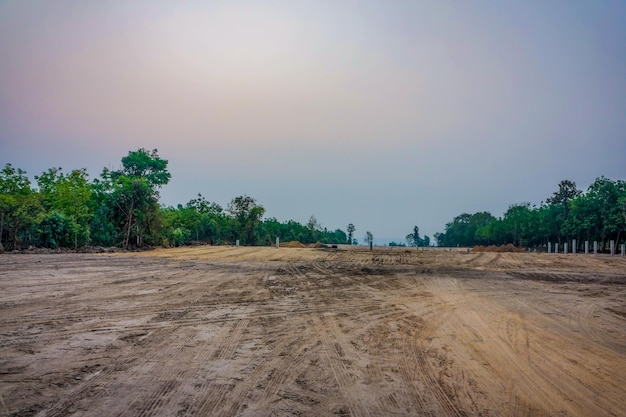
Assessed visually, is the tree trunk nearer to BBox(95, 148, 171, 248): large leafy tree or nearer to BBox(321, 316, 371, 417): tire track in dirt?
BBox(95, 148, 171, 248): large leafy tree

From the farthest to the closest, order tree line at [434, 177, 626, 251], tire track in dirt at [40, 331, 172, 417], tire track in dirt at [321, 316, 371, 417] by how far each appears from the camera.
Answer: tree line at [434, 177, 626, 251], tire track in dirt at [321, 316, 371, 417], tire track in dirt at [40, 331, 172, 417]

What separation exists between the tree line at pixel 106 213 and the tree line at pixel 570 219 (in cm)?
3817

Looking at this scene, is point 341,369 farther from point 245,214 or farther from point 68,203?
point 245,214

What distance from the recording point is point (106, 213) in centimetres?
3212

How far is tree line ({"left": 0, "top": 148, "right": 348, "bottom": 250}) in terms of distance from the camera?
25.1 meters

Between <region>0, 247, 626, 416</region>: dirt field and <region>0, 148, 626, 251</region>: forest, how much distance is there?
17441 mm

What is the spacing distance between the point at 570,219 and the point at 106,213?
5173 centimetres

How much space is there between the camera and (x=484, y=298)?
10.7 metres

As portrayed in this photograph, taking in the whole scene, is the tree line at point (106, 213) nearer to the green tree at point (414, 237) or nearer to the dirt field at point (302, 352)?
the dirt field at point (302, 352)

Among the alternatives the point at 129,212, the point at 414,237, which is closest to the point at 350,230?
the point at 414,237

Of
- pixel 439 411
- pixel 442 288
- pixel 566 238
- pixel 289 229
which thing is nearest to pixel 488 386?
pixel 439 411

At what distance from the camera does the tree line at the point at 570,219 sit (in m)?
44.8

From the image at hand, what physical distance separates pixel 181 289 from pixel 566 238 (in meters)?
58.5

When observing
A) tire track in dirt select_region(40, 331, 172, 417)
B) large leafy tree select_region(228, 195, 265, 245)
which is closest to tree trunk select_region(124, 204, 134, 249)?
large leafy tree select_region(228, 195, 265, 245)
